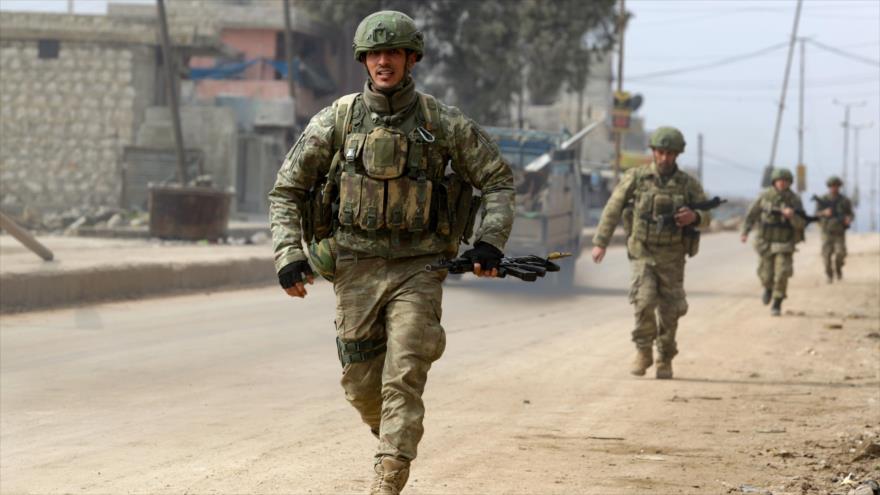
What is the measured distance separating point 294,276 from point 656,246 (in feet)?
19.8

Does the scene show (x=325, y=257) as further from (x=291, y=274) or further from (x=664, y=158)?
(x=664, y=158)

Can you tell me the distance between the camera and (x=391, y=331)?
208 inches

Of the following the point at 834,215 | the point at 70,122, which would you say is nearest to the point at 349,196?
the point at 834,215

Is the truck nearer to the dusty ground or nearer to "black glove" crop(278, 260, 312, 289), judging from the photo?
the dusty ground

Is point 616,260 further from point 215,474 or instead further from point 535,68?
point 215,474

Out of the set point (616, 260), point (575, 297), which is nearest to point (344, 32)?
point (616, 260)

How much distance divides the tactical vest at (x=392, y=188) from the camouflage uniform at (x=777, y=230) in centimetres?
1237

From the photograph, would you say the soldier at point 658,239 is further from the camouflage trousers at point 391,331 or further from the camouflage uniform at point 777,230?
the camouflage uniform at point 777,230

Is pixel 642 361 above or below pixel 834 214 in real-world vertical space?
below

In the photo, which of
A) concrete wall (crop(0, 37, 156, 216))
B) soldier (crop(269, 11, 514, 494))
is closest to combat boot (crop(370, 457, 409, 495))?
soldier (crop(269, 11, 514, 494))

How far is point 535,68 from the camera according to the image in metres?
42.4

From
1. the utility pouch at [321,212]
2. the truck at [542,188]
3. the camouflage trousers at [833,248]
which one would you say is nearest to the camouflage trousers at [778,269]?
the truck at [542,188]

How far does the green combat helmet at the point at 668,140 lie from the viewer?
10609mm

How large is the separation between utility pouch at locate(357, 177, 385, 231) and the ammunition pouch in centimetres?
44
